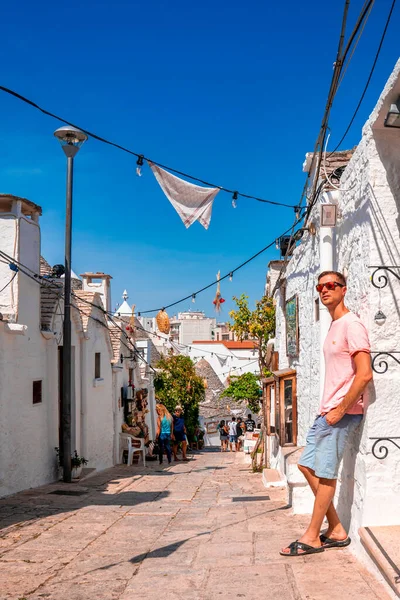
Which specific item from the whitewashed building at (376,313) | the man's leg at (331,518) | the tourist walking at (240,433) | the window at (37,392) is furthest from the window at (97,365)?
the tourist walking at (240,433)

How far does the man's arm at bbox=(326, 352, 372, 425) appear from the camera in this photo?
424cm

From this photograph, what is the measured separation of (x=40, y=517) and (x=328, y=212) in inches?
180

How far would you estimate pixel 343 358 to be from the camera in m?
4.47

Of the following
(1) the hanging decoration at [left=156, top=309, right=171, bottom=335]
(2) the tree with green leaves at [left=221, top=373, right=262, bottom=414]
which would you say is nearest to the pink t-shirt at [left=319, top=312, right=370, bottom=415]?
(1) the hanging decoration at [left=156, top=309, right=171, bottom=335]

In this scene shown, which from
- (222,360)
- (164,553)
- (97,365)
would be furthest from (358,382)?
(222,360)

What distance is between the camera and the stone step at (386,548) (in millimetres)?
3524

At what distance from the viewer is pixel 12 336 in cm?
1028

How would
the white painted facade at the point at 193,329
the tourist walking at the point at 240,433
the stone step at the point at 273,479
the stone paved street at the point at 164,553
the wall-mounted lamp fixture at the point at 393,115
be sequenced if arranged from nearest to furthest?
the stone paved street at the point at 164,553 < the wall-mounted lamp fixture at the point at 393,115 < the stone step at the point at 273,479 < the tourist walking at the point at 240,433 < the white painted facade at the point at 193,329

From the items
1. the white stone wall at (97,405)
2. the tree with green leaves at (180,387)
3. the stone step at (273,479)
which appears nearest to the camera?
the stone step at (273,479)

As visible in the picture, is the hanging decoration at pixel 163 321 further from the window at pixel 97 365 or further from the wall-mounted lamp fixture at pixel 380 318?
the wall-mounted lamp fixture at pixel 380 318

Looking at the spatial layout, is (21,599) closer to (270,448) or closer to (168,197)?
(168,197)

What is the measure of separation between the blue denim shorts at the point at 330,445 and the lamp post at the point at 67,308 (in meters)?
7.55

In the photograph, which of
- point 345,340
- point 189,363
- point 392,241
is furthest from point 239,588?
point 189,363

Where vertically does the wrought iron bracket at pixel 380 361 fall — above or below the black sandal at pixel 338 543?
above
